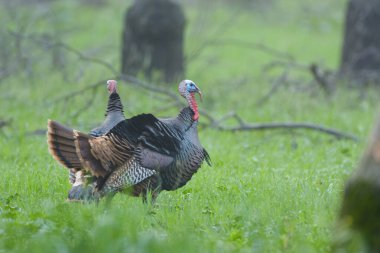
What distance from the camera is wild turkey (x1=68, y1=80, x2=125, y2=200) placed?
18.4ft

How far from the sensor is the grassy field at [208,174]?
15.3ft

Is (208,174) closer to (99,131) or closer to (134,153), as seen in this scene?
(99,131)

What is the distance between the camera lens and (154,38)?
534 inches

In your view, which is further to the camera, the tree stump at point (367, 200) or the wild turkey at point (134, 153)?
the wild turkey at point (134, 153)

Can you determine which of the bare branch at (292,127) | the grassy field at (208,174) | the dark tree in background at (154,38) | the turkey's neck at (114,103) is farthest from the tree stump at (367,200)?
the dark tree in background at (154,38)

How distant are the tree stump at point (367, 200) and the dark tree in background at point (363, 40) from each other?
31.5 ft

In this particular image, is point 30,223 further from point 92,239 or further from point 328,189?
point 328,189

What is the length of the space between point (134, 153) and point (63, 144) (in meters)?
0.53

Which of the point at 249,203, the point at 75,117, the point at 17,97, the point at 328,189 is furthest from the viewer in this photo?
the point at 17,97

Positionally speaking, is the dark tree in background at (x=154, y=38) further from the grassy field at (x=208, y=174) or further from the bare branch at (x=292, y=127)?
the bare branch at (x=292, y=127)

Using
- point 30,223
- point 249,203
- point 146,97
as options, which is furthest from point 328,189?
point 146,97

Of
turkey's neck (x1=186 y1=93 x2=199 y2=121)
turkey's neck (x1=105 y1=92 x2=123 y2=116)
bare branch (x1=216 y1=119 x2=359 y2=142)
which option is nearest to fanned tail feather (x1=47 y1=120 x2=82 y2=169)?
turkey's neck (x1=105 y1=92 x2=123 y2=116)

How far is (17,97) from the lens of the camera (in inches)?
471

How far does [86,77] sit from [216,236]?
7.33m
